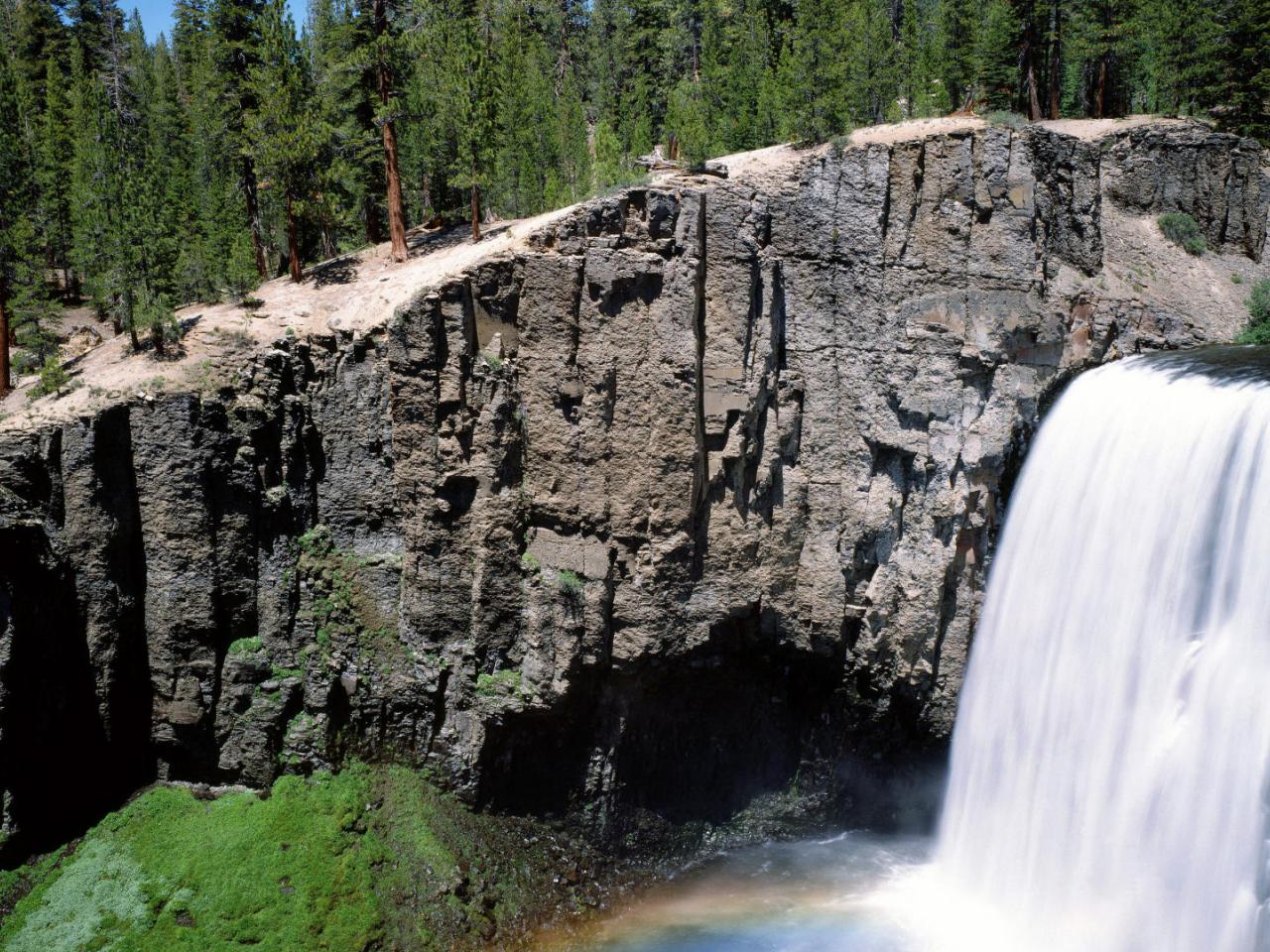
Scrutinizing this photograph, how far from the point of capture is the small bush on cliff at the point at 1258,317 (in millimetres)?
22734

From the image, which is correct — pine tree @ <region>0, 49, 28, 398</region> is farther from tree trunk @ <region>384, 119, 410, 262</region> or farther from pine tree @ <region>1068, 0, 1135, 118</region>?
pine tree @ <region>1068, 0, 1135, 118</region>

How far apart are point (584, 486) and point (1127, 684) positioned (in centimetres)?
1125

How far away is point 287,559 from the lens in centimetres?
2131

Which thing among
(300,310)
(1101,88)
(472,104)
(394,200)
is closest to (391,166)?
(394,200)

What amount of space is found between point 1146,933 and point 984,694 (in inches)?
230

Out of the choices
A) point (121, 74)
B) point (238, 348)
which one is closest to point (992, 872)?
point (238, 348)

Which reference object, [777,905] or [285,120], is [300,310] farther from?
[777,905]

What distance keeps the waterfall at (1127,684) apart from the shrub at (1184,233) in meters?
6.05

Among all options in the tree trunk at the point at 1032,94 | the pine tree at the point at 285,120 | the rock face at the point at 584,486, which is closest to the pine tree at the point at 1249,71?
the tree trunk at the point at 1032,94

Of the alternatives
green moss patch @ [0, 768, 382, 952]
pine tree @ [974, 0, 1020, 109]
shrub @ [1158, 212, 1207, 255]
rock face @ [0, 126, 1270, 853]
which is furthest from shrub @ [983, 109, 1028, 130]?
green moss patch @ [0, 768, 382, 952]

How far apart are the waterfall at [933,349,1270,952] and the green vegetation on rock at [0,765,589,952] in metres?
9.72

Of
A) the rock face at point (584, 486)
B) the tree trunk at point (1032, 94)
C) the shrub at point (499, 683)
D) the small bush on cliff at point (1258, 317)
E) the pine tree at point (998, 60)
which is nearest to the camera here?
the rock face at point (584, 486)

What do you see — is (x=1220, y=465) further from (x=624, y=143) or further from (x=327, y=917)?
(x=624, y=143)

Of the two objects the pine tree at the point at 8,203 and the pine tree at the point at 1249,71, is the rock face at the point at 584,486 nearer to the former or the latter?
the pine tree at the point at 8,203
